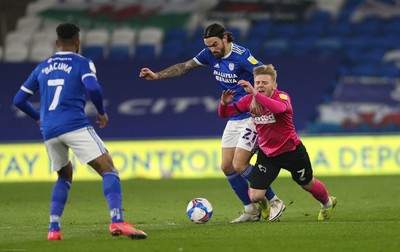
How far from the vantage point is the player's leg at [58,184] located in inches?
326

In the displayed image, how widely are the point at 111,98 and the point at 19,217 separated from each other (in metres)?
11.6

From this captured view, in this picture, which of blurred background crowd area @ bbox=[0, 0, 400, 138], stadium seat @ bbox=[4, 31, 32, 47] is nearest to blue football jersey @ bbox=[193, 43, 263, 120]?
blurred background crowd area @ bbox=[0, 0, 400, 138]

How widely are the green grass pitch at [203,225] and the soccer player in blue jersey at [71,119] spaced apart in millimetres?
312

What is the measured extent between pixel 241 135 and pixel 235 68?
732mm

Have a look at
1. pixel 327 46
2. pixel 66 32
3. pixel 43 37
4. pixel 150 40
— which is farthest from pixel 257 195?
pixel 43 37

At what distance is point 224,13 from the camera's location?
82.1 ft

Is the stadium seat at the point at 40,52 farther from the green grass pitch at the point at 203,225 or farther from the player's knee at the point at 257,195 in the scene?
the player's knee at the point at 257,195

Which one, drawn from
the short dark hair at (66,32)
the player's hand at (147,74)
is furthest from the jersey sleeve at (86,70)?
the player's hand at (147,74)

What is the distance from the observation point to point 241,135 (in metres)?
10.2

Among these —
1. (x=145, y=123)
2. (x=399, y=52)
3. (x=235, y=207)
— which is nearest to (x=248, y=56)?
(x=235, y=207)

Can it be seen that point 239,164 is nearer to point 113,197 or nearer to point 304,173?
point 304,173

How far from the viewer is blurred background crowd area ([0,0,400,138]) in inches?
911

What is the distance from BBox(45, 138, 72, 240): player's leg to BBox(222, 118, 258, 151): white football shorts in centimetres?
238

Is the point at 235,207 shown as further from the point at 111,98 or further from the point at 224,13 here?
the point at 224,13
